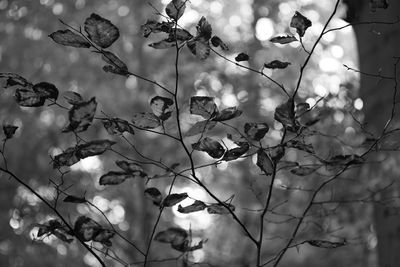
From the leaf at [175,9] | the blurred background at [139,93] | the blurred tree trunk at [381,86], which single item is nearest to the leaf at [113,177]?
the leaf at [175,9]

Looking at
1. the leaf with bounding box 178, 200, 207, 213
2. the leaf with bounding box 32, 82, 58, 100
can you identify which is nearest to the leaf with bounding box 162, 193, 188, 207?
the leaf with bounding box 178, 200, 207, 213

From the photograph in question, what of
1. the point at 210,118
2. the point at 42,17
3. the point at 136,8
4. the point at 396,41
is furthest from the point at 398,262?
the point at 136,8

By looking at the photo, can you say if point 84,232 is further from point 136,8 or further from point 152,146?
point 152,146

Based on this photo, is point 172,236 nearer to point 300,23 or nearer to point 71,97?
point 71,97

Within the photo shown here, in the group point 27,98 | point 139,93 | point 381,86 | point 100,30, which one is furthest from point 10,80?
point 139,93

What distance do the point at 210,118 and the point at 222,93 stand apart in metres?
2.22

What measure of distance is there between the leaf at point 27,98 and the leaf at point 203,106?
0.78ft

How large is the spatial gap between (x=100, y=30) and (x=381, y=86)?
1174 mm

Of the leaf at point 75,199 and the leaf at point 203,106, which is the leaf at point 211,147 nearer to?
the leaf at point 203,106

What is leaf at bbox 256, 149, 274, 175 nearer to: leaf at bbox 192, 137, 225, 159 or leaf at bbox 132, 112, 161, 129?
leaf at bbox 192, 137, 225, 159

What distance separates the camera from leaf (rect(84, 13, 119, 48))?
0.62 metres

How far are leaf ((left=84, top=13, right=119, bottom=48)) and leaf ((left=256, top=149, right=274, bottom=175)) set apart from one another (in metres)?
0.29

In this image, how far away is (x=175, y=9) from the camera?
0.64 m

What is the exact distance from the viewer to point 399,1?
4.12 feet
